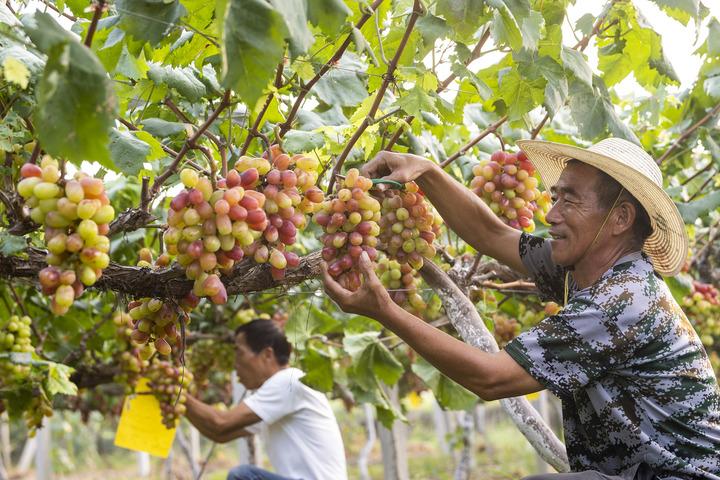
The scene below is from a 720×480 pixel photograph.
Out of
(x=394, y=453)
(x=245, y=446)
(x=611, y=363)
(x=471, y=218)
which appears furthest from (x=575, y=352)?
(x=394, y=453)

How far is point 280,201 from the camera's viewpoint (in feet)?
4.78

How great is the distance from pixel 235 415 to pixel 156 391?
53 centimetres

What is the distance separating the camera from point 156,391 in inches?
125

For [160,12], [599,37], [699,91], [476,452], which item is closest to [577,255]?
[599,37]

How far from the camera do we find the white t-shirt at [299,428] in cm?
348

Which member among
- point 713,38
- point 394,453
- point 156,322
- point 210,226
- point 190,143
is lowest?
point 394,453

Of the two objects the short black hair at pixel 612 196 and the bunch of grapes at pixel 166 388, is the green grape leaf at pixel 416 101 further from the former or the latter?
the bunch of grapes at pixel 166 388

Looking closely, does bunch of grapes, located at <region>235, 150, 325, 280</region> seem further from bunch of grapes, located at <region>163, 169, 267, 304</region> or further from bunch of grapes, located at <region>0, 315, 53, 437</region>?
bunch of grapes, located at <region>0, 315, 53, 437</region>

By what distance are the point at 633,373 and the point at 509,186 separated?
0.86 meters

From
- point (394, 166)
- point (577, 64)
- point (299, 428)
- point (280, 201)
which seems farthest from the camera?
point (299, 428)

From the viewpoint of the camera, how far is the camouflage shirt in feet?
5.21

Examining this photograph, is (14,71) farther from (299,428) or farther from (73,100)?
(299,428)

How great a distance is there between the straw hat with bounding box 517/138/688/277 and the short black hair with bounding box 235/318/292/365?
2.11 metres

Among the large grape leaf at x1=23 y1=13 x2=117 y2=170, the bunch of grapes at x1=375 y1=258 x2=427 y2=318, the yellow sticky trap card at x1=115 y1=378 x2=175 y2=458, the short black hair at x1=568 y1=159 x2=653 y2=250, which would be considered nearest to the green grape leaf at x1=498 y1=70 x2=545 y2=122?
the short black hair at x1=568 y1=159 x2=653 y2=250
